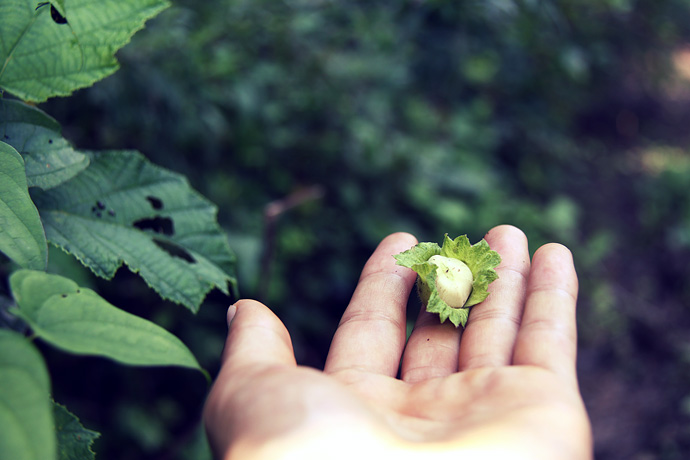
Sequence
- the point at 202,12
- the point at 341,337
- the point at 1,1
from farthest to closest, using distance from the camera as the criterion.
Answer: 1. the point at 202,12
2. the point at 341,337
3. the point at 1,1

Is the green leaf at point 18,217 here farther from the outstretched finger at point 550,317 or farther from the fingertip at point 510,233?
the fingertip at point 510,233

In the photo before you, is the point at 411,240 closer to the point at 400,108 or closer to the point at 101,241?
the point at 101,241

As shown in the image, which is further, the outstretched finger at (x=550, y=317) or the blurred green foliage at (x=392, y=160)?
the blurred green foliage at (x=392, y=160)

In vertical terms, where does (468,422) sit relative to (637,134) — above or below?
below

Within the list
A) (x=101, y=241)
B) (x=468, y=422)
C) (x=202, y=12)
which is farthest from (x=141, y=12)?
(x=202, y=12)

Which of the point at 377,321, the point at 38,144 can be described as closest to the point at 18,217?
the point at 38,144

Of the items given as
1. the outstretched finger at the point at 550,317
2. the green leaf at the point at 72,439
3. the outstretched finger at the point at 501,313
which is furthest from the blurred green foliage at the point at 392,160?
the green leaf at the point at 72,439
